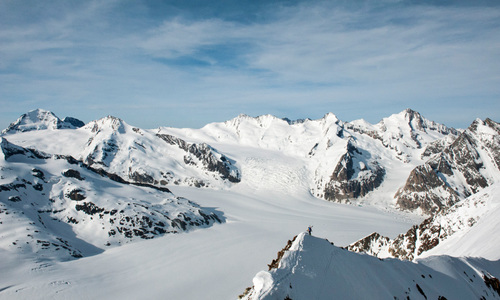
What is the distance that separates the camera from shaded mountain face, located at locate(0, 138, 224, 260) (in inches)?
3514

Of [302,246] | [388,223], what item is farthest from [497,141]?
[302,246]

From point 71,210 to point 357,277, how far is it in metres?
119

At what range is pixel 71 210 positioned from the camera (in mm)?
113562

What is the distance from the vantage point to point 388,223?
161 m

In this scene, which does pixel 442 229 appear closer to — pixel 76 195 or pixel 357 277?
pixel 357 277

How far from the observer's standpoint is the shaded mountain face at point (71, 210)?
89.2 meters

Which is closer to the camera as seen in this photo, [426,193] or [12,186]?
[12,186]

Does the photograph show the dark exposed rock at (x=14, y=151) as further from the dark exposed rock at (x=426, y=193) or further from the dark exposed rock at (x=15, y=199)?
the dark exposed rock at (x=426, y=193)

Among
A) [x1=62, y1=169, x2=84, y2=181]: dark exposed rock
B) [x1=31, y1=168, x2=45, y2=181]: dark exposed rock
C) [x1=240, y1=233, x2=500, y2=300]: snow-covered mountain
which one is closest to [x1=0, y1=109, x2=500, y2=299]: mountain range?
[x1=240, y1=233, x2=500, y2=300]: snow-covered mountain

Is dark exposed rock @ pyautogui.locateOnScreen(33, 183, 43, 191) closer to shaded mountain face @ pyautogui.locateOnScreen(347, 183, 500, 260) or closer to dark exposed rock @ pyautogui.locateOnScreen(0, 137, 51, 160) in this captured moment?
dark exposed rock @ pyautogui.locateOnScreen(0, 137, 51, 160)

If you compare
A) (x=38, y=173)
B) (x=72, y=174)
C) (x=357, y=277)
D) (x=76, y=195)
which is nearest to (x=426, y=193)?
(x=357, y=277)

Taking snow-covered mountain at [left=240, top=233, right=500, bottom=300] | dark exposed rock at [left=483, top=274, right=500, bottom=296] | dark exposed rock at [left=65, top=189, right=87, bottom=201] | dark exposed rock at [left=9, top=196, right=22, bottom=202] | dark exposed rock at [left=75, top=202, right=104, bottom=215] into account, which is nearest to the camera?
snow-covered mountain at [left=240, top=233, right=500, bottom=300]

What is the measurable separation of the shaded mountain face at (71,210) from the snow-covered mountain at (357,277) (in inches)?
3434

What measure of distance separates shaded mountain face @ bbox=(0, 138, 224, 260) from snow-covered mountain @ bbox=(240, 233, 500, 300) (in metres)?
87.2
